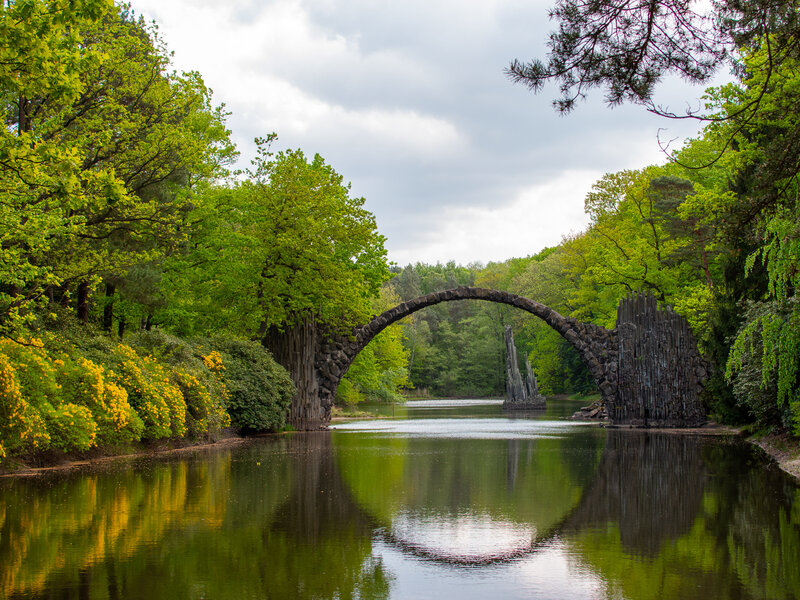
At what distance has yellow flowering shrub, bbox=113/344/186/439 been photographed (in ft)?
51.1

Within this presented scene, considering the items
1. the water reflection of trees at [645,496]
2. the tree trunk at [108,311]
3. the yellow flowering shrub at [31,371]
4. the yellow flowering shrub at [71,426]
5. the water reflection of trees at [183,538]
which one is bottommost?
the water reflection of trees at [645,496]

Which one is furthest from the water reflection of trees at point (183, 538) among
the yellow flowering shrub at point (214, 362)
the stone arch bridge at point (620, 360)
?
the stone arch bridge at point (620, 360)

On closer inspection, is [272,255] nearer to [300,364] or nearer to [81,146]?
[300,364]

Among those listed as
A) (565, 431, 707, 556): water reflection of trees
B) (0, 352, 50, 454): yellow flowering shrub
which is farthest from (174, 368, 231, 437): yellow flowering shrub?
(565, 431, 707, 556): water reflection of trees

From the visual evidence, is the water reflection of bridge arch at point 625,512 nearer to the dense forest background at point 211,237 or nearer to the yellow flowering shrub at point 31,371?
the dense forest background at point 211,237

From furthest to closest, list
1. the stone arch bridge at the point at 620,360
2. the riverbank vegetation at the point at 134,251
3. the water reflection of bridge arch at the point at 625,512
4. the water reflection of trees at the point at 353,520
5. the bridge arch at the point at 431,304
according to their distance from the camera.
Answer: the bridge arch at the point at 431,304, the stone arch bridge at the point at 620,360, the riverbank vegetation at the point at 134,251, the water reflection of bridge arch at the point at 625,512, the water reflection of trees at the point at 353,520

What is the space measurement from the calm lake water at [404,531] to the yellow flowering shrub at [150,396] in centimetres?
168

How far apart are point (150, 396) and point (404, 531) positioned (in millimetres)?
9313

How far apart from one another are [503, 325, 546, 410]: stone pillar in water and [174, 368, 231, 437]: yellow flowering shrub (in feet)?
105

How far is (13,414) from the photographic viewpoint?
36.6 feet

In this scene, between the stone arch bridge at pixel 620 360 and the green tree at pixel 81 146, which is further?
the stone arch bridge at pixel 620 360

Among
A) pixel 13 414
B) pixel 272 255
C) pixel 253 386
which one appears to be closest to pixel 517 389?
pixel 272 255

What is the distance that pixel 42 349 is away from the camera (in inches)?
515

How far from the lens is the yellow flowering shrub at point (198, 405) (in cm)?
1798
